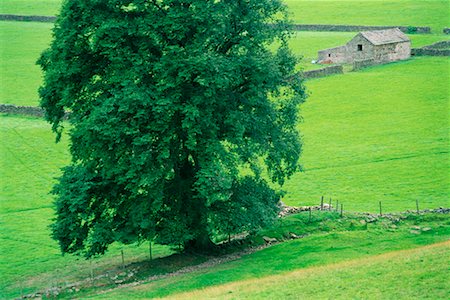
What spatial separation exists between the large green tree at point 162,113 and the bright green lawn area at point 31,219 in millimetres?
3578

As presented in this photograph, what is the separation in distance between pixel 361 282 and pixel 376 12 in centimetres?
11986

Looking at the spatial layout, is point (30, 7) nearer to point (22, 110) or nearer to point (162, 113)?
point (22, 110)

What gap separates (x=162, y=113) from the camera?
122 feet

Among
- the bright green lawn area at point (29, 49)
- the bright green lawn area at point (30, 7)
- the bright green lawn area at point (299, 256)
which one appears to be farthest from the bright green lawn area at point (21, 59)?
the bright green lawn area at point (299, 256)

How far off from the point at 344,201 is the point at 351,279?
21.1m

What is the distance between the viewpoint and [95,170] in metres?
40.4

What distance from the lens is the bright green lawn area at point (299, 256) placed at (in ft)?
116

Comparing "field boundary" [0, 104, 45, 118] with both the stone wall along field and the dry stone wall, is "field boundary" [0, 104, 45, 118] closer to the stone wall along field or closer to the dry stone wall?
the dry stone wall

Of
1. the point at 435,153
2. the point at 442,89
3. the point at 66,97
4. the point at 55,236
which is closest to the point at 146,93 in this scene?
the point at 66,97

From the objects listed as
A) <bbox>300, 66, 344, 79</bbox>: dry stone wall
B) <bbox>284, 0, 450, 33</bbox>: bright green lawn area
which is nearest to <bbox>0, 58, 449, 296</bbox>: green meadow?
<bbox>300, 66, 344, 79</bbox>: dry stone wall

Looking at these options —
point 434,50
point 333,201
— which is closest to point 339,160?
point 333,201

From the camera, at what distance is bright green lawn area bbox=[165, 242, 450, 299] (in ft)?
95.9

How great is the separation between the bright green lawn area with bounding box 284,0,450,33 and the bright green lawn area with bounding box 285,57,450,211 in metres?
32.1

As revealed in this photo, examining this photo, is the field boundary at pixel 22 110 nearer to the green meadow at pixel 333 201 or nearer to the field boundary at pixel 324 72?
the green meadow at pixel 333 201
